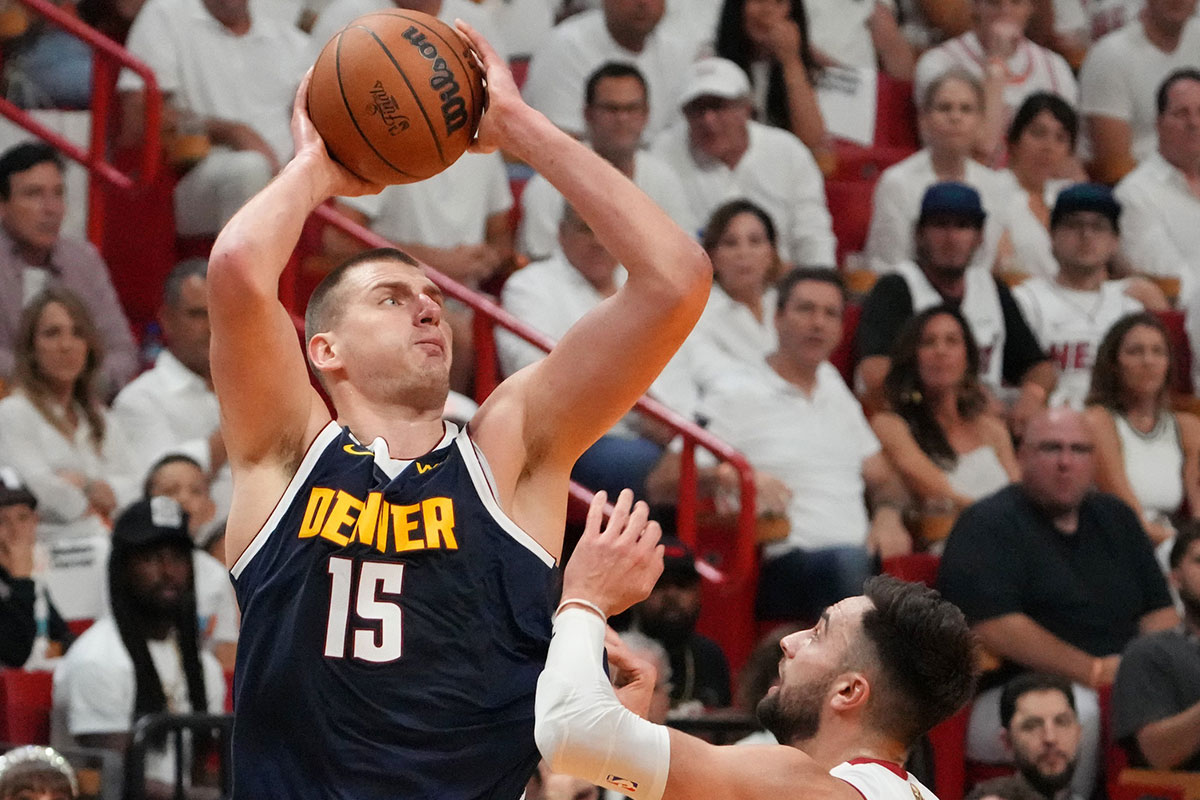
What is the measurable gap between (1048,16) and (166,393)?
642 centimetres

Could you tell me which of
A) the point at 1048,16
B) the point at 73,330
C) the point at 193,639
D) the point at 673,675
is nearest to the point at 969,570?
the point at 673,675

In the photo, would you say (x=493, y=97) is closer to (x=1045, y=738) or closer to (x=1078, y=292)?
(x=1045, y=738)

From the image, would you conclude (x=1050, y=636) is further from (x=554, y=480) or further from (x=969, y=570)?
(x=554, y=480)

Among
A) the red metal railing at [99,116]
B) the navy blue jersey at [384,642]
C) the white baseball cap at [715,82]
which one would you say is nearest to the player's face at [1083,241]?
the white baseball cap at [715,82]

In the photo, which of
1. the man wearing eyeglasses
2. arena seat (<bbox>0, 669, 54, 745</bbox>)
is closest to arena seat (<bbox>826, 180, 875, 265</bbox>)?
the man wearing eyeglasses

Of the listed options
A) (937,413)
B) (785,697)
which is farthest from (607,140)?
(785,697)

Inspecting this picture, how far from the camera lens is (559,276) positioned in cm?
739

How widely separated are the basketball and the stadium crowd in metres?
2.25

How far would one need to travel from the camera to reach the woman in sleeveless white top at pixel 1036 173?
916 cm

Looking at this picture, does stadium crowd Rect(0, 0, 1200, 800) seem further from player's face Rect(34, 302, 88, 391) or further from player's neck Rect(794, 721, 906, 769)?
player's neck Rect(794, 721, 906, 769)

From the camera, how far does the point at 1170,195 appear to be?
30.8 feet

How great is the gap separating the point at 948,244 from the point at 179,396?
353cm

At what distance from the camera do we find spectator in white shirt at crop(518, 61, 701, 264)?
7.81m

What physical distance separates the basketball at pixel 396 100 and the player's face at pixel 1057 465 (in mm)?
4040
